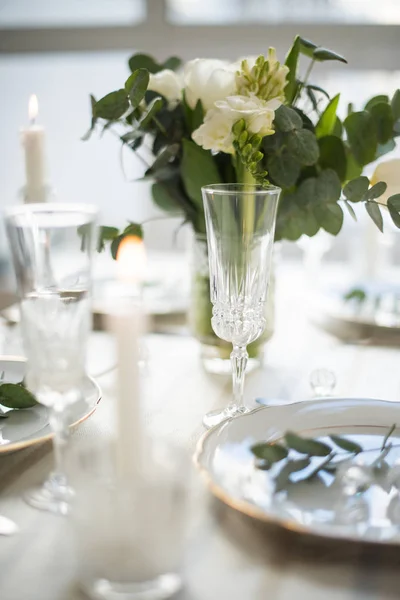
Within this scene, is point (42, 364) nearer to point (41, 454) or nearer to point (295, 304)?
point (41, 454)

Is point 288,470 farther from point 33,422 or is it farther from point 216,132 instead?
point 216,132

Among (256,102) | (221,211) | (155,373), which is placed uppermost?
(256,102)

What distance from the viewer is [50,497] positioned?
2.17ft

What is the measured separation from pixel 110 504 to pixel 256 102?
20.8 inches

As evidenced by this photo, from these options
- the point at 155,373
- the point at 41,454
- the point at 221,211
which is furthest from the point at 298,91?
the point at 41,454

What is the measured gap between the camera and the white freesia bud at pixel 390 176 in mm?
912

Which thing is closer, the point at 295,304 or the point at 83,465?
the point at 83,465

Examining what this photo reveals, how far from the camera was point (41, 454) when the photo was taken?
75cm

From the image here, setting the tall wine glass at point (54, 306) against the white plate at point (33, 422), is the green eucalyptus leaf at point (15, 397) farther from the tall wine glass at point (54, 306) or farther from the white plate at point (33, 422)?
the tall wine glass at point (54, 306)

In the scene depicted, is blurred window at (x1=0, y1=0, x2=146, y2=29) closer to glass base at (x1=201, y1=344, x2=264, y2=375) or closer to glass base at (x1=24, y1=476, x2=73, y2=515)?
glass base at (x1=201, y1=344, x2=264, y2=375)

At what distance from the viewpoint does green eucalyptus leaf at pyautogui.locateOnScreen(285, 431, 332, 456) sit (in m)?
0.63

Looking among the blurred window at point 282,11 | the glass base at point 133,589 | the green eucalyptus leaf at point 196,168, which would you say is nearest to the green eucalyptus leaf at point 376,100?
the green eucalyptus leaf at point 196,168

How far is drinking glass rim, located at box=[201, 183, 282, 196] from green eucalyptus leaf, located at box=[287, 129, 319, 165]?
0.12m

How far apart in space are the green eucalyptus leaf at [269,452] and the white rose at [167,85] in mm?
542
